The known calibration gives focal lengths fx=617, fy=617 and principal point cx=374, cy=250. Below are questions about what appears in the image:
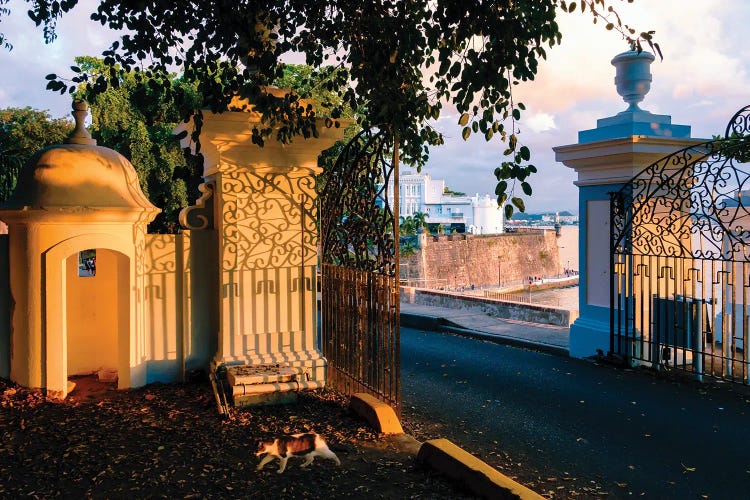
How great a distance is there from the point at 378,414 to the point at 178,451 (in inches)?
58.8

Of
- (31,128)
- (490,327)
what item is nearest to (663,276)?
(490,327)

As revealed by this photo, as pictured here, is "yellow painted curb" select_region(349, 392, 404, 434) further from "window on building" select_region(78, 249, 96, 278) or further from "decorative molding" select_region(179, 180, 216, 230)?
"window on building" select_region(78, 249, 96, 278)

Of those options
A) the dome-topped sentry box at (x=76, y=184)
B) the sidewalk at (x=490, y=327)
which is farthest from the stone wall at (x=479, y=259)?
the dome-topped sentry box at (x=76, y=184)

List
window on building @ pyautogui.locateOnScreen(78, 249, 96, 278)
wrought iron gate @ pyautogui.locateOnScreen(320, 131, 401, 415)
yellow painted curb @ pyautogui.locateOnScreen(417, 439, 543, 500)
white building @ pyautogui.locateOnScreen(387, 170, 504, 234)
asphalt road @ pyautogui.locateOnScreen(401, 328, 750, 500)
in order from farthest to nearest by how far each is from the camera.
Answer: white building @ pyautogui.locateOnScreen(387, 170, 504, 234) < window on building @ pyautogui.locateOnScreen(78, 249, 96, 278) < wrought iron gate @ pyautogui.locateOnScreen(320, 131, 401, 415) < asphalt road @ pyautogui.locateOnScreen(401, 328, 750, 500) < yellow painted curb @ pyautogui.locateOnScreen(417, 439, 543, 500)

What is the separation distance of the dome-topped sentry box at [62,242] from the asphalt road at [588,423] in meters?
2.87

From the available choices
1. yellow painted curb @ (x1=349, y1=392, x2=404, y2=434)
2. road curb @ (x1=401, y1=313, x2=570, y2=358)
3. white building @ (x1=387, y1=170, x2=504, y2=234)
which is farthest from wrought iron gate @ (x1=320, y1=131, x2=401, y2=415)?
white building @ (x1=387, y1=170, x2=504, y2=234)

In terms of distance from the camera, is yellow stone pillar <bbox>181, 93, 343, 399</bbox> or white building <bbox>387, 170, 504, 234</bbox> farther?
white building <bbox>387, 170, 504, 234</bbox>

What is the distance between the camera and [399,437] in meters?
4.71

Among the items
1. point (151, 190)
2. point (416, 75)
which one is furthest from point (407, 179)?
point (416, 75)

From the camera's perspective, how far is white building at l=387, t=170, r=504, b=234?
2958 inches

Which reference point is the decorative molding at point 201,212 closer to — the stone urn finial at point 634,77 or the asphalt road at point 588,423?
the asphalt road at point 588,423

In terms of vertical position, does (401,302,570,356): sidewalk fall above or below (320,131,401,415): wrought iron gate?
below

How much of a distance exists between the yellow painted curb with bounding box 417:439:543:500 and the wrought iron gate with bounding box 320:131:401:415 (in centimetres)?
108

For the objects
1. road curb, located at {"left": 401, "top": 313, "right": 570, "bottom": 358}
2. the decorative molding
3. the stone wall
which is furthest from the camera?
the stone wall
